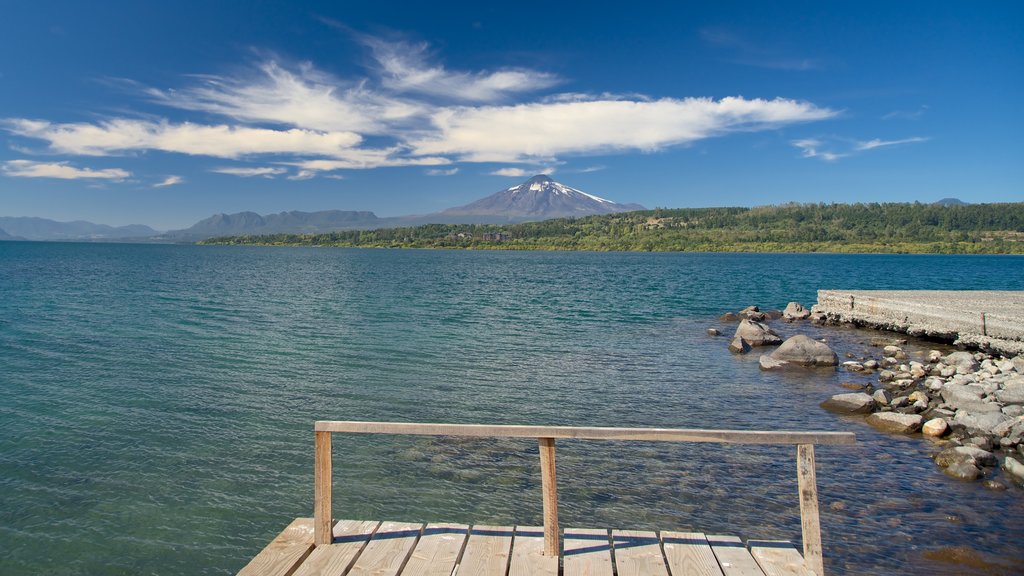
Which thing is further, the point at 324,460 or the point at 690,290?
the point at 690,290

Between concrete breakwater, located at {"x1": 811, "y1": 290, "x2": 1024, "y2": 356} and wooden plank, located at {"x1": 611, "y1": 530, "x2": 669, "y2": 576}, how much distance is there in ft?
71.9

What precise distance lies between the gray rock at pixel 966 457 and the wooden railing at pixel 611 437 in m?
8.36

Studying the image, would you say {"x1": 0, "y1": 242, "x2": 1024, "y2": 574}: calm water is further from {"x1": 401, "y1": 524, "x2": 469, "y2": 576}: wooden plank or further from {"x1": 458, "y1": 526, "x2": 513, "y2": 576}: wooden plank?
{"x1": 458, "y1": 526, "x2": 513, "y2": 576}: wooden plank

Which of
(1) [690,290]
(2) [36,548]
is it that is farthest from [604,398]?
(1) [690,290]

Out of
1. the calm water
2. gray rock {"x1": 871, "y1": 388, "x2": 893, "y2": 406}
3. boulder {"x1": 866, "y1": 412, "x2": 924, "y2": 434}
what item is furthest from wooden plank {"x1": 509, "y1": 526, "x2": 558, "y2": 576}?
gray rock {"x1": 871, "y1": 388, "x2": 893, "y2": 406}

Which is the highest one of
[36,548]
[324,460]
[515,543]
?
[324,460]

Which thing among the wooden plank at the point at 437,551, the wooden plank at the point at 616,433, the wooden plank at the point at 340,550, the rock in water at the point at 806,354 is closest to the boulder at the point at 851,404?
the rock in water at the point at 806,354

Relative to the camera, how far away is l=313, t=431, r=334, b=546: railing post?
639cm

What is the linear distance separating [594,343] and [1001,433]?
57.4ft

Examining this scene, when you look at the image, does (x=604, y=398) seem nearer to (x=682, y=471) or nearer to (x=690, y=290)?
(x=682, y=471)

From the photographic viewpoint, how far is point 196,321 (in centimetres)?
3594

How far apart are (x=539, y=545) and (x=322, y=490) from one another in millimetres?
2444

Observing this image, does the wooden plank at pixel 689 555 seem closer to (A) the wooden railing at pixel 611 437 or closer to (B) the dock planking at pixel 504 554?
(B) the dock planking at pixel 504 554

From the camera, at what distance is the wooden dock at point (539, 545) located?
5910 millimetres
